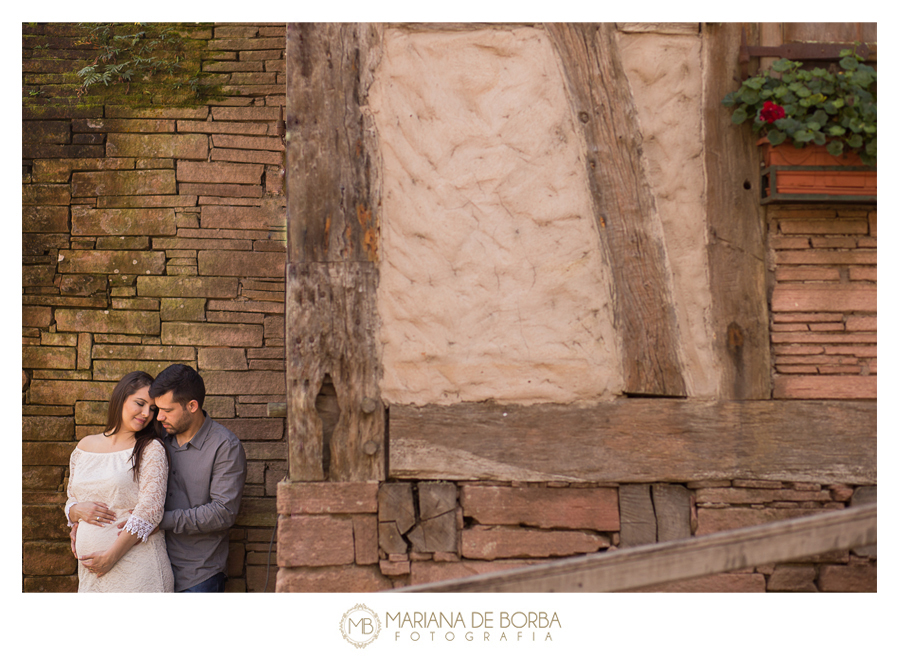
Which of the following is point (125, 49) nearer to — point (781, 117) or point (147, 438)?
point (147, 438)

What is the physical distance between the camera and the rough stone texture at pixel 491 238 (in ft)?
7.66

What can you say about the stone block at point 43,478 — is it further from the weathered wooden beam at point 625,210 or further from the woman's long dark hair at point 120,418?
the weathered wooden beam at point 625,210

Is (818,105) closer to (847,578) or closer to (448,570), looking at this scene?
(847,578)

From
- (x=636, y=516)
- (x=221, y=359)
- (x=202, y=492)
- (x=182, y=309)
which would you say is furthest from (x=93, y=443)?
(x=636, y=516)

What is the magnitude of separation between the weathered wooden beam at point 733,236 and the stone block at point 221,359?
251 centimetres

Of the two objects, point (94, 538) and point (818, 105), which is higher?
point (818, 105)

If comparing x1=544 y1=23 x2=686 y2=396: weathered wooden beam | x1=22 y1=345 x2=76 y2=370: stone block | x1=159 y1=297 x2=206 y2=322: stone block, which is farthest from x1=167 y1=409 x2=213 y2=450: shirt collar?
x1=544 y1=23 x2=686 y2=396: weathered wooden beam

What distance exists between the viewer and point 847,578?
2334 millimetres

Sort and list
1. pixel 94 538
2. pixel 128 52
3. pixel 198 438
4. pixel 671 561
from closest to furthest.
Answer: pixel 671 561 → pixel 94 538 → pixel 198 438 → pixel 128 52

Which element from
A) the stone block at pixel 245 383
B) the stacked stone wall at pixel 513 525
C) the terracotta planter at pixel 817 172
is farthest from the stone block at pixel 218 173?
the terracotta planter at pixel 817 172

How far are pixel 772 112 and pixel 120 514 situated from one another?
3.22 meters

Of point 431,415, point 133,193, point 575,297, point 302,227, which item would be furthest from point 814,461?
point 133,193

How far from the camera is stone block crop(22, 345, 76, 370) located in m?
3.41

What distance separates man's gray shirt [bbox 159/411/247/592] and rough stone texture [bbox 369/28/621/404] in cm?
108
